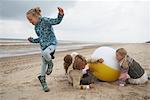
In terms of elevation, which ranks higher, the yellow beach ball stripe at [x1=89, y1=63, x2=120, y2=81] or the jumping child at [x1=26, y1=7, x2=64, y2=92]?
the jumping child at [x1=26, y1=7, x2=64, y2=92]

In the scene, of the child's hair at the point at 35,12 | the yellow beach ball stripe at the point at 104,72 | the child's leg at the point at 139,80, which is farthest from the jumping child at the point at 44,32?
the child's leg at the point at 139,80

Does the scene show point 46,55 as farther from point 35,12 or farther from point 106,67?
point 106,67

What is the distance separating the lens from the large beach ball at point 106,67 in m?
7.98

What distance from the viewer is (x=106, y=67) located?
7.97m

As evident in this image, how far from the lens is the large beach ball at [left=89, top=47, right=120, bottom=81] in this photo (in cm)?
798

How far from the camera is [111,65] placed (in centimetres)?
798

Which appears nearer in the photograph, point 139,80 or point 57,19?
point 57,19

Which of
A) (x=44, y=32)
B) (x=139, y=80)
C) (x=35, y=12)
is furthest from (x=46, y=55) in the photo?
(x=139, y=80)

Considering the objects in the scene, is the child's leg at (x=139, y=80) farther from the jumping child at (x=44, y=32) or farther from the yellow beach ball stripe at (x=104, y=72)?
the jumping child at (x=44, y=32)

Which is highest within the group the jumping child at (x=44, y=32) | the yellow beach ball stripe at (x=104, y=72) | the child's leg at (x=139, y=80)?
the jumping child at (x=44, y=32)

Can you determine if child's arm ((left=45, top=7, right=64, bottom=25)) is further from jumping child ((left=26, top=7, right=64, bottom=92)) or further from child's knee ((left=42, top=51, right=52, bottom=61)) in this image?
child's knee ((left=42, top=51, right=52, bottom=61))

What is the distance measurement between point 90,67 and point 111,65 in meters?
0.59

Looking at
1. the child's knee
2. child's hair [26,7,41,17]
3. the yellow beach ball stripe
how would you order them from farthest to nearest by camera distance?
the yellow beach ball stripe < child's hair [26,7,41,17] < the child's knee

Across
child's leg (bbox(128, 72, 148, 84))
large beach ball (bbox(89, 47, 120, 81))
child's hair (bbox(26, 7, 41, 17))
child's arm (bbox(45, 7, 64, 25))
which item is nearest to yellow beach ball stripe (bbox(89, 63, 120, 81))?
large beach ball (bbox(89, 47, 120, 81))
